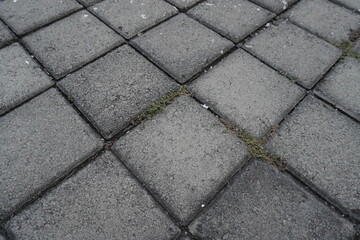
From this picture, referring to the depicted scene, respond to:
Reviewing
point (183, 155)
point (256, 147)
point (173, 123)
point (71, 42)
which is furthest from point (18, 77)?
point (256, 147)

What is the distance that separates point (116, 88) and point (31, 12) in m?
0.97

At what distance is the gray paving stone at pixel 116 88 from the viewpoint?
1548mm

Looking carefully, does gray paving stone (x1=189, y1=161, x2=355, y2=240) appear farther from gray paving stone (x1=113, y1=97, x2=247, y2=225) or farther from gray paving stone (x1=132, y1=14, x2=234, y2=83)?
gray paving stone (x1=132, y1=14, x2=234, y2=83)

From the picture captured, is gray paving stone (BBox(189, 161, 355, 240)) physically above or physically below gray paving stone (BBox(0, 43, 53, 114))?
below

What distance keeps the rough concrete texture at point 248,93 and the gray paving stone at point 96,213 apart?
25.1 inches

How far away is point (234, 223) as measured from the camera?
1247 millimetres

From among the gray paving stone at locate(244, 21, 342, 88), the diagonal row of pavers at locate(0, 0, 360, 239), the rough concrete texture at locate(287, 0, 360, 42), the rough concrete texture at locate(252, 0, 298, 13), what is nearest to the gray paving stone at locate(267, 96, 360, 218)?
the diagonal row of pavers at locate(0, 0, 360, 239)

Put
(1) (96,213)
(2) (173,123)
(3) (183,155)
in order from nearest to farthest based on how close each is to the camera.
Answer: (1) (96,213) < (3) (183,155) < (2) (173,123)

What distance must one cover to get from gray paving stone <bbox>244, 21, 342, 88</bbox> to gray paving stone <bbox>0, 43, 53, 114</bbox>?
4.29ft

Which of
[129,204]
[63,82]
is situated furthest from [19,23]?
[129,204]

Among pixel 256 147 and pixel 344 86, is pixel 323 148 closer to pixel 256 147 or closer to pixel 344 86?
pixel 256 147

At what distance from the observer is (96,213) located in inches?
49.2

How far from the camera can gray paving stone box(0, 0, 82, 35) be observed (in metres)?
1.97

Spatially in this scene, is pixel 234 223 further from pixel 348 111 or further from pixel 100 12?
pixel 100 12
